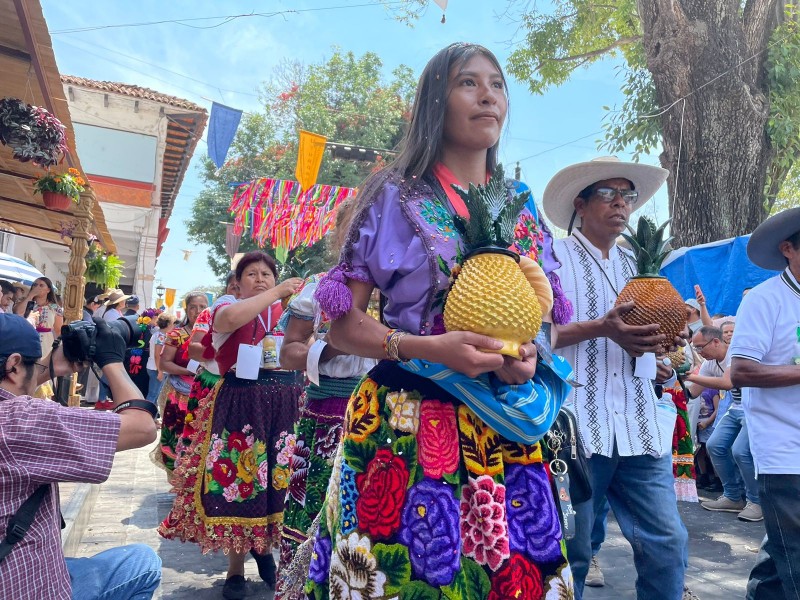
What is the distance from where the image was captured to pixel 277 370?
14.9 feet

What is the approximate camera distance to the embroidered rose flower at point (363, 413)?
1.86 meters

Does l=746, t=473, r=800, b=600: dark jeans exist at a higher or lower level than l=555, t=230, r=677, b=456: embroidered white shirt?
lower

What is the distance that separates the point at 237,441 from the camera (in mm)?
4477

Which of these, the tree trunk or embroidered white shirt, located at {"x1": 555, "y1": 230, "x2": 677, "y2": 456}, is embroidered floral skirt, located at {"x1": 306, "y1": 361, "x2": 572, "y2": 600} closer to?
embroidered white shirt, located at {"x1": 555, "y1": 230, "x2": 677, "y2": 456}

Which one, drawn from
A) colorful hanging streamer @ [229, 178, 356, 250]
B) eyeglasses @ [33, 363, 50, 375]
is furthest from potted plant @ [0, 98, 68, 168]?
colorful hanging streamer @ [229, 178, 356, 250]

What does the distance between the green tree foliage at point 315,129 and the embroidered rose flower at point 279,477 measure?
1949cm

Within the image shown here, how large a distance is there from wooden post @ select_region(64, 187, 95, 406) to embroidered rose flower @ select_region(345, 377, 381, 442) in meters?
7.28

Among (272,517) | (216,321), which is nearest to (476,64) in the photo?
(216,321)

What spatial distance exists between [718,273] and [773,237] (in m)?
5.22

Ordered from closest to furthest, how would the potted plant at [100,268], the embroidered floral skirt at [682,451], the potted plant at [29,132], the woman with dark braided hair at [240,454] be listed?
the embroidered floral skirt at [682,451], the woman with dark braided hair at [240,454], the potted plant at [29,132], the potted plant at [100,268]

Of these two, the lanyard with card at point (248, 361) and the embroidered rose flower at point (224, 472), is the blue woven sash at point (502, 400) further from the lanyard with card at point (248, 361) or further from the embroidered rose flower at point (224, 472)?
the embroidered rose flower at point (224, 472)

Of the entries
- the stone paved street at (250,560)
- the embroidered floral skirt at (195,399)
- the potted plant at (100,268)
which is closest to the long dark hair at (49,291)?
the potted plant at (100,268)

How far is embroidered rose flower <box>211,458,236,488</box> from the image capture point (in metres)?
4.42

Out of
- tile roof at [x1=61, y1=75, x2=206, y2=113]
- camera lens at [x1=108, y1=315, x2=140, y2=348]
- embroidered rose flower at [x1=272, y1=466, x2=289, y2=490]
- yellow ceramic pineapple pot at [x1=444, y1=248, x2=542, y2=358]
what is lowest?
embroidered rose flower at [x1=272, y1=466, x2=289, y2=490]
